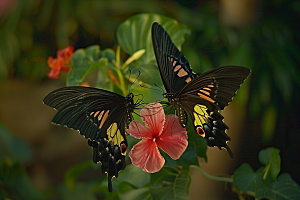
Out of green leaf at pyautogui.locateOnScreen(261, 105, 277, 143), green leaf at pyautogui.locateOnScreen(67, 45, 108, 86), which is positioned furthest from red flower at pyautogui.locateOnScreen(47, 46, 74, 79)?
green leaf at pyautogui.locateOnScreen(261, 105, 277, 143)

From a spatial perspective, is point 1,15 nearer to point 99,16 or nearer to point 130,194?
point 99,16

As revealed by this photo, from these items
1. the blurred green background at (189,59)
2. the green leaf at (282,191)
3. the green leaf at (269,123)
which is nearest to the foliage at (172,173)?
the green leaf at (282,191)

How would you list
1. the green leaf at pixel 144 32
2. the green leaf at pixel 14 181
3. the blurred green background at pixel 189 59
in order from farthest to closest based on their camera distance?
the blurred green background at pixel 189 59, the green leaf at pixel 14 181, the green leaf at pixel 144 32

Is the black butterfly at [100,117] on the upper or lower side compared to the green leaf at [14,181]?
upper

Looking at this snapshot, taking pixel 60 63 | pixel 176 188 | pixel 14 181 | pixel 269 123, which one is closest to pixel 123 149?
pixel 176 188

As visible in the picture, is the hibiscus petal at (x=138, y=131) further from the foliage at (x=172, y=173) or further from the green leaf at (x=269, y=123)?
the green leaf at (x=269, y=123)

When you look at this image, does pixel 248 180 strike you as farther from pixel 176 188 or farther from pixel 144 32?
pixel 144 32

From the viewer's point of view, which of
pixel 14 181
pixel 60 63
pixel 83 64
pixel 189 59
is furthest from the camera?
pixel 189 59
